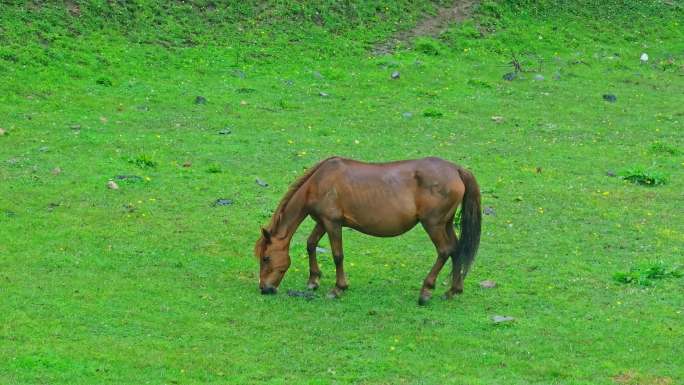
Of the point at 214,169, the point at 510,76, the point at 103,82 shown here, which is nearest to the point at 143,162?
the point at 214,169

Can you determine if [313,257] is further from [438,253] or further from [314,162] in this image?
[314,162]

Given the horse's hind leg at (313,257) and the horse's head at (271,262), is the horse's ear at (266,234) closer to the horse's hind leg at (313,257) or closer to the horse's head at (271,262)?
the horse's head at (271,262)

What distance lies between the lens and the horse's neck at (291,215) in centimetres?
1559

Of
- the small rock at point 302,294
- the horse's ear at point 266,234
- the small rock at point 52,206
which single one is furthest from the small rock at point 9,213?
the small rock at point 302,294

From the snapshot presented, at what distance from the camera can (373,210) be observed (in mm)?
15539

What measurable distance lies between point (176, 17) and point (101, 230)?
16405 mm

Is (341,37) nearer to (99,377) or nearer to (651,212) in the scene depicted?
(651,212)

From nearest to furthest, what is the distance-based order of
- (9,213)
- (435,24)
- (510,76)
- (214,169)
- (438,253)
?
(438,253)
(9,213)
(214,169)
(510,76)
(435,24)

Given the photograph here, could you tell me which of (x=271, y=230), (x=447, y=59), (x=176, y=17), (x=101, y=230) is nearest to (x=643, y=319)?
(x=271, y=230)

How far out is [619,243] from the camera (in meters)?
18.2

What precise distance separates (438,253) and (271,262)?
2367 millimetres

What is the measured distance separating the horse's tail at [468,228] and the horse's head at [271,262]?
8.03ft

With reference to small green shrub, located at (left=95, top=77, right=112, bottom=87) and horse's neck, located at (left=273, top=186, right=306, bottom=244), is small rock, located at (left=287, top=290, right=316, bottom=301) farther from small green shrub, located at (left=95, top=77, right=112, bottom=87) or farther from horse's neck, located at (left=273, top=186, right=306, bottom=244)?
small green shrub, located at (left=95, top=77, right=112, bottom=87)

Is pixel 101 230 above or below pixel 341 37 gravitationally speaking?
above
